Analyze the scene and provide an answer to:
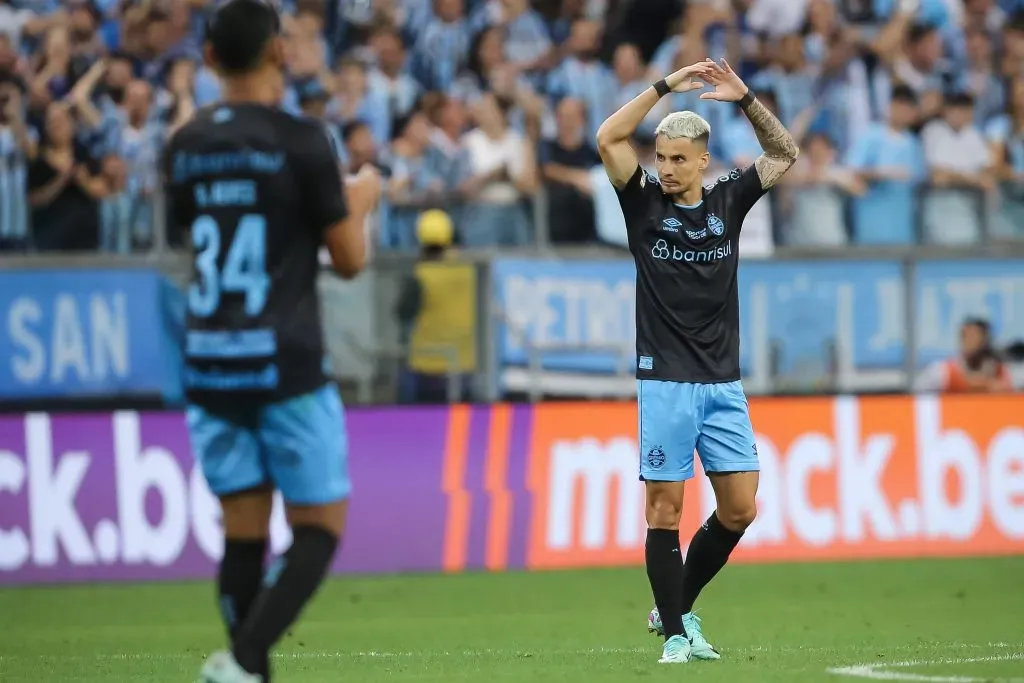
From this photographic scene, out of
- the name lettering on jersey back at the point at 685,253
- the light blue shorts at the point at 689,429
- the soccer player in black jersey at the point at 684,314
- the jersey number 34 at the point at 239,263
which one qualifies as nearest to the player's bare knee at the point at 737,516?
the soccer player in black jersey at the point at 684,314

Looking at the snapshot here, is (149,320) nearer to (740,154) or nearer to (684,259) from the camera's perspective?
(740,154)

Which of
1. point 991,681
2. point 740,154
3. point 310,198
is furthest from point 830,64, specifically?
point 310,198

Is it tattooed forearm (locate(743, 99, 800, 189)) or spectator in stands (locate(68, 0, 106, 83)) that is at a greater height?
spectator in stands (locate(68, 0, 106, 83))

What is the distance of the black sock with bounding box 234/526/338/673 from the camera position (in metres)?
5.67

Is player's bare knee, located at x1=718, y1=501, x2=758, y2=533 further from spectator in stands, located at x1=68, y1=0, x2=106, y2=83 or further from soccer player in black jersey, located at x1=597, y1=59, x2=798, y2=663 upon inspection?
spectator in stands, located at x1=68, y1=0, x2=106, y2=83

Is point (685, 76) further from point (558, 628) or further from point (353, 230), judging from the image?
point (558, 628)

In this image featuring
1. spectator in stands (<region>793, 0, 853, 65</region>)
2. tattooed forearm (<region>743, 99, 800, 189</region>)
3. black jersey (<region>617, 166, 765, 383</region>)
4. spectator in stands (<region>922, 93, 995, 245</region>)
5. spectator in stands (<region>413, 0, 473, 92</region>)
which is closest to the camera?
black jersey (<region>617, 166, 765, 383</region>)

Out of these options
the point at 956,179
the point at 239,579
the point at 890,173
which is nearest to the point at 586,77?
Result: the point at 890,173

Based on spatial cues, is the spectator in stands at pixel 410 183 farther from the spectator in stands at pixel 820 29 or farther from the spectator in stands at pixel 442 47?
the spectator in stands at pixel 820 29

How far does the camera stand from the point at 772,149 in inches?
334

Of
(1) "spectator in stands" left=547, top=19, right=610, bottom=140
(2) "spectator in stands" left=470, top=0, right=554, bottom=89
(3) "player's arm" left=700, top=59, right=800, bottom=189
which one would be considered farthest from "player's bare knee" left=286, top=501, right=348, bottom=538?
(2) "spectator in stands" left=470, top=0, right=554, bottom=89

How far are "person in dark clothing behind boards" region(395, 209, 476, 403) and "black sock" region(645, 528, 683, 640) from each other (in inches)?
265

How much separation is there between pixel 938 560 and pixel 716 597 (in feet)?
11.0

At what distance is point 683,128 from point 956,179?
29.2ft
